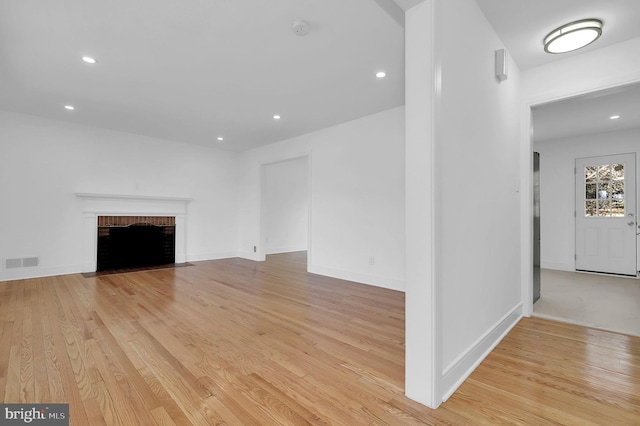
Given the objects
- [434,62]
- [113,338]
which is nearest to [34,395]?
[113,338]

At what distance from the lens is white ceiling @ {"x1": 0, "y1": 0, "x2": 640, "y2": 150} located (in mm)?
2172

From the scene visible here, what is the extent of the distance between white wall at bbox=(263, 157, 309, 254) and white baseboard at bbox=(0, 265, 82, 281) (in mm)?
4017

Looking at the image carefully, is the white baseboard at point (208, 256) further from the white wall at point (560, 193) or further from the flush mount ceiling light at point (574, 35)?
the white wall at point (560, 193)

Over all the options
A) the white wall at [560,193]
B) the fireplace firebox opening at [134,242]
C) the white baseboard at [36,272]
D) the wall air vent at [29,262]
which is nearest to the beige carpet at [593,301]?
the white wall at [560,193]

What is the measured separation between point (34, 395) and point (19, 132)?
486cm

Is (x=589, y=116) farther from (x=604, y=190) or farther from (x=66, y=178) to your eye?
(x=66, y=178)

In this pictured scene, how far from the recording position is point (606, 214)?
5.18 meters

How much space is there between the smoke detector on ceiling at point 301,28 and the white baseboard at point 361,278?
3209 mm

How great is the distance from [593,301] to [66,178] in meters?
7.93

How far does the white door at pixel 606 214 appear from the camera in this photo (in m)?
4.98

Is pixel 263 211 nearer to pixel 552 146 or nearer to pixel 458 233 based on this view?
pixel 458 233

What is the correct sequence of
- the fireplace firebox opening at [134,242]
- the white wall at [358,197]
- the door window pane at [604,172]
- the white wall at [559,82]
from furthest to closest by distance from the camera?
the fireplace firebox opening at [134,242], the door window pane at [604,172], the white wall at [358,197], the white wall at [559,82]

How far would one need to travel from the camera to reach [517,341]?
7.99ft

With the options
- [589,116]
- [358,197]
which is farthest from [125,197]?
[589,116]
